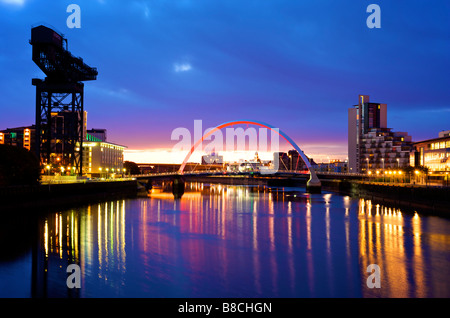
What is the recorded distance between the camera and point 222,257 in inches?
819

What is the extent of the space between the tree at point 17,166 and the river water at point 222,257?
21.0 ft

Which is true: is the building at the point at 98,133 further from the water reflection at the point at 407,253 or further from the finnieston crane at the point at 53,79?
the water reflection at the point at 407,253

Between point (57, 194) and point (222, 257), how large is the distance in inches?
1137

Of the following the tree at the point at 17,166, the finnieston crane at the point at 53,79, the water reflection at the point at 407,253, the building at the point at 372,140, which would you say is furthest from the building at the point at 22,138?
the water reflection at the point at 407,253

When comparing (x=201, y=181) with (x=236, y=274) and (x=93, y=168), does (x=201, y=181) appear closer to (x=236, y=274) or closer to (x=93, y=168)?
(x=93, y=168)

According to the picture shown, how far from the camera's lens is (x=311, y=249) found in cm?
2314

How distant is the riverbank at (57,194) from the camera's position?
3380cm

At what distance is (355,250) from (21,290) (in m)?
16.7

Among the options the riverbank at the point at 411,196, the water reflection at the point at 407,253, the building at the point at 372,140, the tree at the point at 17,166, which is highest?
the building at the point at 372,140

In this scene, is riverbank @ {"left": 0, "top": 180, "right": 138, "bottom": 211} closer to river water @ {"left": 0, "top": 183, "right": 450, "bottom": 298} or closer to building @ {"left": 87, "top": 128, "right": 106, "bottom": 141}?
river water @ {"left": 0, "top": 183, "right": 450, "bottom": 298}

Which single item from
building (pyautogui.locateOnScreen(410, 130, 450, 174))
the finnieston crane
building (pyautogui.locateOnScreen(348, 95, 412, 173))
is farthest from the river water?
building (pyautogui.locateOnScreen(348, 95, 412, 173))

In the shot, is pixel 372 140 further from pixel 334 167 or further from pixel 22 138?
pixel 22 138

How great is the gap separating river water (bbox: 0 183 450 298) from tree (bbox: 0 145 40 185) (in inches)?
252
